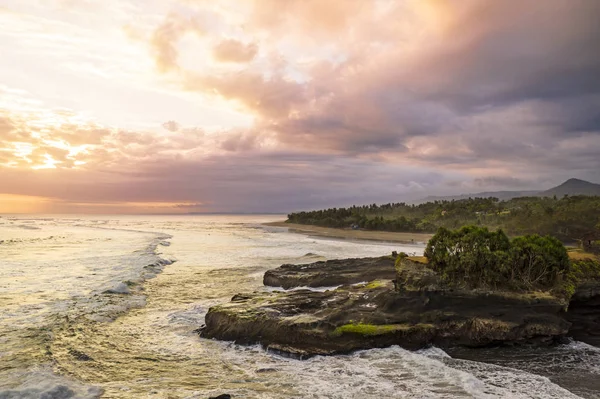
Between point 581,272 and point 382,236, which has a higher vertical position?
point 581,272

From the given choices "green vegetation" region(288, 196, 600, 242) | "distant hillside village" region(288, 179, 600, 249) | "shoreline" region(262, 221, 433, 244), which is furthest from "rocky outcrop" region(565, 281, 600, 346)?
"shoreline" region(262, 221, 433, 244)

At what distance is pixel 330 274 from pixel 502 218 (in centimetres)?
7945

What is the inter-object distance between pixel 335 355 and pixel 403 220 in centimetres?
9588

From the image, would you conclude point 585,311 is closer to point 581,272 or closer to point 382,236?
point 581,272

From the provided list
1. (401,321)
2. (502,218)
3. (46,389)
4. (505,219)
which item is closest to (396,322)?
(401,321)

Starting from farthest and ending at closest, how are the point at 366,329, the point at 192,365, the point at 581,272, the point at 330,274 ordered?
the point at 330,274
the point at 581,272
the point at 366,329
the point at 192,365

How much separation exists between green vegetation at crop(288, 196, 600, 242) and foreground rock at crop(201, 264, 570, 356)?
11509 millimetres

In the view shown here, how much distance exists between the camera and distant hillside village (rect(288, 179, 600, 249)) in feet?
229

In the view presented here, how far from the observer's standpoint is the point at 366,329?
15414 millimetres

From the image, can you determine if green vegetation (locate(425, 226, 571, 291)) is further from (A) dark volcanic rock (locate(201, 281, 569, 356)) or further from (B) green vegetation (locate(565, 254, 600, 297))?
(A) dark volcanic rock (locate(201, 281, 569, 356))

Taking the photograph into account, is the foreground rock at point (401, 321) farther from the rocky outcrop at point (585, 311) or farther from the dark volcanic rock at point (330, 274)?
the dark volcanic rock at point (330, 274)

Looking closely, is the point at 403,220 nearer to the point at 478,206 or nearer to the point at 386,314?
the point at 478,206

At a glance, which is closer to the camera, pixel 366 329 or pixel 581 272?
pixel 366 329

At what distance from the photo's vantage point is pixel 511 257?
1766cm
